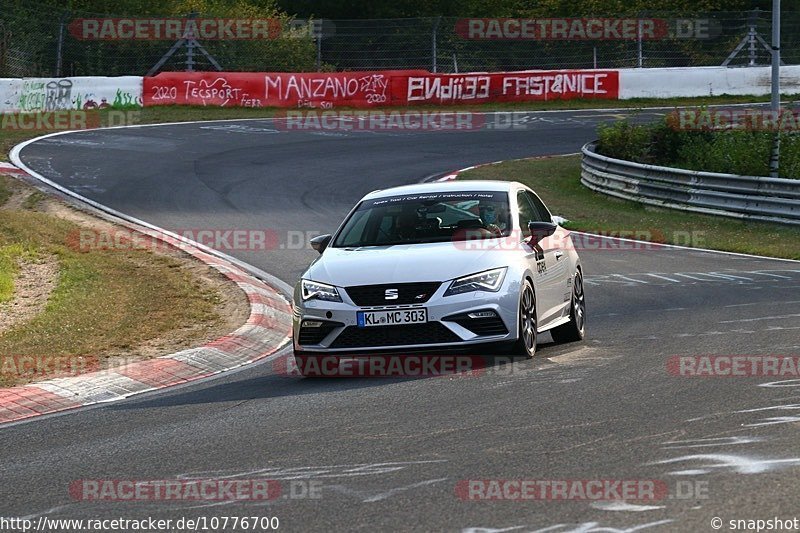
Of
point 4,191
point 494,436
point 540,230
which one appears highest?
point 540,230

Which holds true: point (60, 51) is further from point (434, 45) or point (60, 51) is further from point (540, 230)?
point (540, 230)

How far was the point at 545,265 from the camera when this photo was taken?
36.9 ft

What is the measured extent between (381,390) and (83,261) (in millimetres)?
9071

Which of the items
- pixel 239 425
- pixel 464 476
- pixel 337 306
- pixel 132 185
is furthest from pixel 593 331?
pixel 132 185

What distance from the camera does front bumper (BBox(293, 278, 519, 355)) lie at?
9914 mm

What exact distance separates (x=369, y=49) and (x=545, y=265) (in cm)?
3031

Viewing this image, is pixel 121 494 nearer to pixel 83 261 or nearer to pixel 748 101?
pixel 83 261

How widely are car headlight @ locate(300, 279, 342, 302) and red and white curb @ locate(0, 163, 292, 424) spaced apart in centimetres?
129

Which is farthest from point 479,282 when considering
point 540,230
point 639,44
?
point 639,44

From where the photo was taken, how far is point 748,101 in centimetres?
4306

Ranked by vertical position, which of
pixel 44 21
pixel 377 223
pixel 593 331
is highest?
pixel 44 21

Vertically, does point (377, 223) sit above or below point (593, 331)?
above

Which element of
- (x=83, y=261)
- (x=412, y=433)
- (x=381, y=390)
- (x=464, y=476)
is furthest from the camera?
(x=83, y=261)

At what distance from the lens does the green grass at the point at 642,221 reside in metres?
21.0
